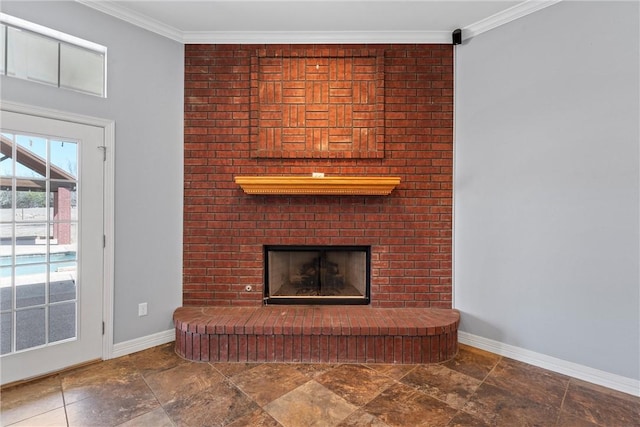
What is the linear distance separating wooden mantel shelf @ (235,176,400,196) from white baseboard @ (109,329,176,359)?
1466 millimetres

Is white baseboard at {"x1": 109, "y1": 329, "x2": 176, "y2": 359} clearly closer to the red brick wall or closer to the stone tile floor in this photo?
the stone tile floor

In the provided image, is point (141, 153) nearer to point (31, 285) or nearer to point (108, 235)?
point (108, 235)

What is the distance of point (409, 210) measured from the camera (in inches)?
101

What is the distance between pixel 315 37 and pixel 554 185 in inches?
91.4

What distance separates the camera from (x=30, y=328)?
6.28 ft

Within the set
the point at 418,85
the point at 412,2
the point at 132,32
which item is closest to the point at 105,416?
the point at 132,32

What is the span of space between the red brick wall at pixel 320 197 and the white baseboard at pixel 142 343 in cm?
36

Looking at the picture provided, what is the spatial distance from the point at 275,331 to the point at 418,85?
247 cm

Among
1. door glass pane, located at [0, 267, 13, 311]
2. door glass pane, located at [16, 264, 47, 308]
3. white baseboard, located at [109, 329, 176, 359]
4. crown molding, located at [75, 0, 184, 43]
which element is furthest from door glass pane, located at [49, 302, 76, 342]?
crown molding, located at [75, 0, 184, 43]

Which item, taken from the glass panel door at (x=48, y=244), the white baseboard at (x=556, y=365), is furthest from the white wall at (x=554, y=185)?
the glass panel door at (x=48, y=244)

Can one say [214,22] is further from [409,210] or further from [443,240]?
[443,240]

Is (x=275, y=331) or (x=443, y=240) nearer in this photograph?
(x=275, y=331)

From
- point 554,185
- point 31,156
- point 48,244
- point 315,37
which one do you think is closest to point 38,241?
point 48,244

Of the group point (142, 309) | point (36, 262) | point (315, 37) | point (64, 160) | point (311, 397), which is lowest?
point (311, 397)
